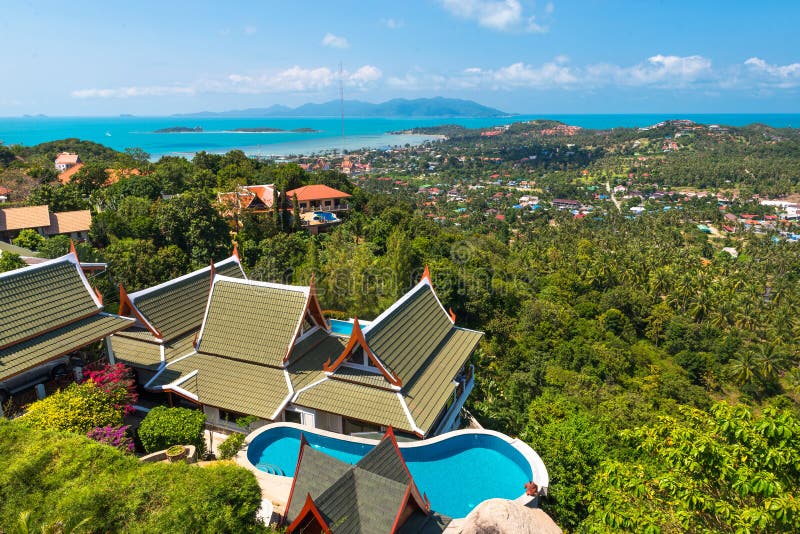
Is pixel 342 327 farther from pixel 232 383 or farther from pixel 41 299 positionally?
pixel 41 299

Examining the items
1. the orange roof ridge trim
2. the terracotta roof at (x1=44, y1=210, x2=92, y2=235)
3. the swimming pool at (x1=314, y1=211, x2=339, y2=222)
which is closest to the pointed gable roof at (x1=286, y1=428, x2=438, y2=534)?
the orange roof ridge trim

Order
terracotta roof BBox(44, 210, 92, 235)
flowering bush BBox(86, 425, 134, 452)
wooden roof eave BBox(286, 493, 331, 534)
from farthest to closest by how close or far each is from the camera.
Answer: terracotta roof BBox(44, 210, 92, 235) < flowering bush BBox(86, 425, 134, 452) < wooden roof eave BBox(286, 493, 331, 534)

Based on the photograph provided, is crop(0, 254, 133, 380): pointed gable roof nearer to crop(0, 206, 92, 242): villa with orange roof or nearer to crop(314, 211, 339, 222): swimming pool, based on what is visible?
crop(0, 206, 92, 242): villa with orange roof

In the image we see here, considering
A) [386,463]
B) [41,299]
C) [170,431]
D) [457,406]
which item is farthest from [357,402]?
[41,299]

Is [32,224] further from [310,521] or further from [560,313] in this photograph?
[560,313]

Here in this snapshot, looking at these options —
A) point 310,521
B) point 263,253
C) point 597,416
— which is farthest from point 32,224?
point 597,416
